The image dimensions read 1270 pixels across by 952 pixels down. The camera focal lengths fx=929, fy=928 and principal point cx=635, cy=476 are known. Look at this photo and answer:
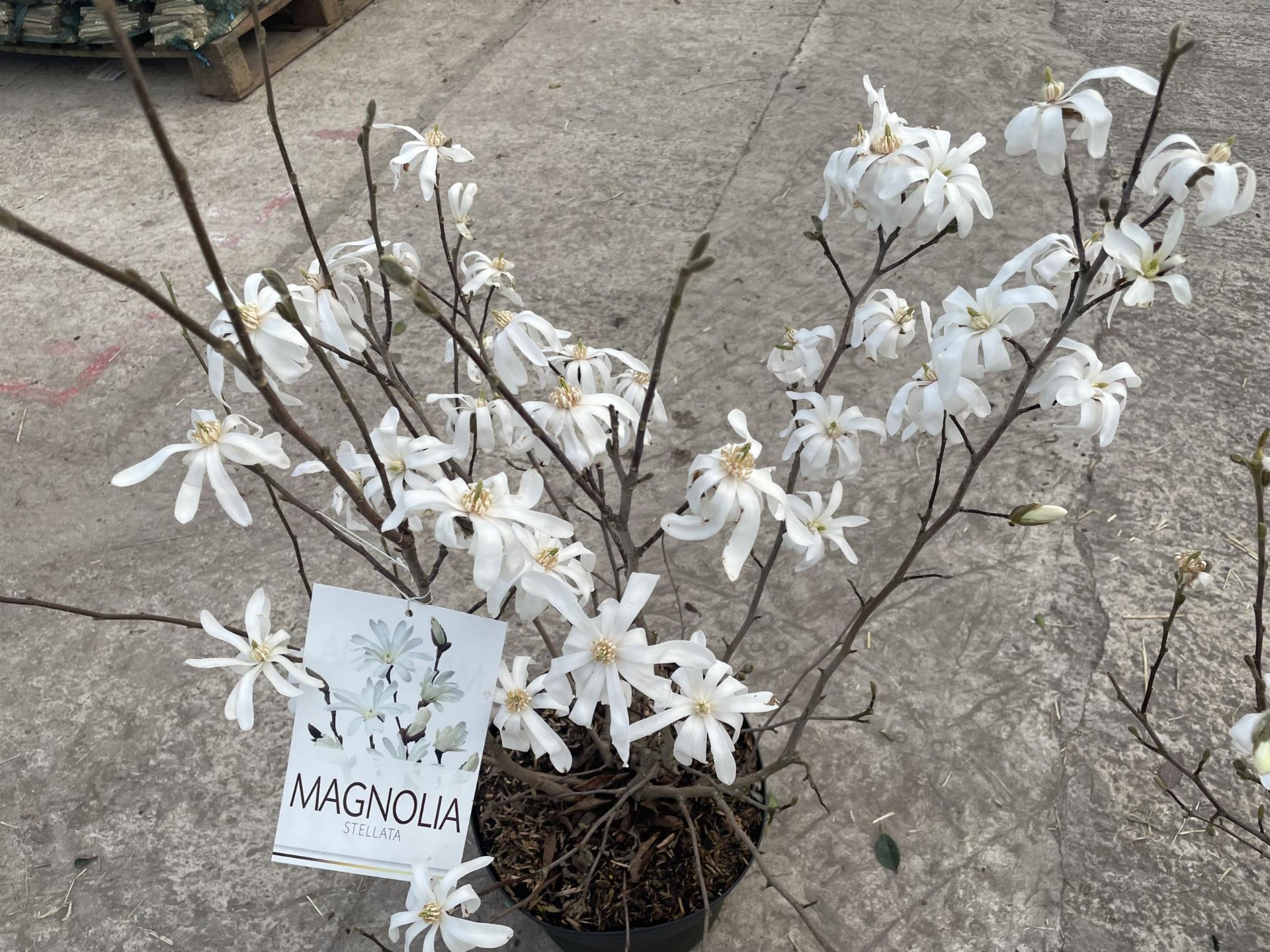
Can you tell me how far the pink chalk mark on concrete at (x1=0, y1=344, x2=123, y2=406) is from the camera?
8.25 ft

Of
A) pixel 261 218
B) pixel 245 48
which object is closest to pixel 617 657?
pixel 261 218

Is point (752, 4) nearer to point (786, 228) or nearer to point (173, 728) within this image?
point (786, 228)

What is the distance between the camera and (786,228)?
288 centimetres

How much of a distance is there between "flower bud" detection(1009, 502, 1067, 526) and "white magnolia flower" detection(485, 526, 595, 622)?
1.43 ft

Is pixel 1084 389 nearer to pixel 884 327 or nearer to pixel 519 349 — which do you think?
pixel 884 327

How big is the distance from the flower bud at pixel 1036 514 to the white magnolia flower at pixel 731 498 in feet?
0.86

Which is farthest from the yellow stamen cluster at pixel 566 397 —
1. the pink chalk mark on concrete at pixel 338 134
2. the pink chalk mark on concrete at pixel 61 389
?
the pink chalk mark on concrete at pixel 338 134

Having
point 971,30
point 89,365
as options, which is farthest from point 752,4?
point 89,365

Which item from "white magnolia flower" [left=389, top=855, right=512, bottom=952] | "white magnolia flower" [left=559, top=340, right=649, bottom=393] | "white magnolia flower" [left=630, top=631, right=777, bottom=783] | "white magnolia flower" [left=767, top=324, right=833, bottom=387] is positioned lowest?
"white magnolia flower" [left=389, top=855, right=512, bottom=952]

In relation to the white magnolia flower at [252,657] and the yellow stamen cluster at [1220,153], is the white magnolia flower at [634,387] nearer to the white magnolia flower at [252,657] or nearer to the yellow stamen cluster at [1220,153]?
the white magnolia flower at [252,657]

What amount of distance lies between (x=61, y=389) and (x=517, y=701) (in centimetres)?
212

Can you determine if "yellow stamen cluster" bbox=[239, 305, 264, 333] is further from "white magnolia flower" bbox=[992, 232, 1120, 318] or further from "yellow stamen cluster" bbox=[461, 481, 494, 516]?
"white magnolia flower" bbox=[992, 232, 1120, 318]

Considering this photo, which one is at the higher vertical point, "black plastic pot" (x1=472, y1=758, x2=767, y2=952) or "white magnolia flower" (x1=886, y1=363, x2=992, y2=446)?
"white magnolia flower" (x1=886, y1=363, x2=992, y2=446)

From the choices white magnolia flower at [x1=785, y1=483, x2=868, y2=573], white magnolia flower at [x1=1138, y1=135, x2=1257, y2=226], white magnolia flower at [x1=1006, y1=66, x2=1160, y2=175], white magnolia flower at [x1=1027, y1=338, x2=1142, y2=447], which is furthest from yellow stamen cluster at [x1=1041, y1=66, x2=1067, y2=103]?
white magnolia flower at [x1=785, y1=483, x2=868, y2=573]
